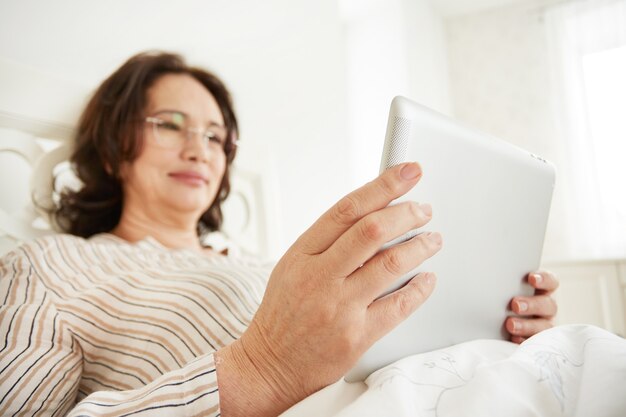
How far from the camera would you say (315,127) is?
6.55 ft

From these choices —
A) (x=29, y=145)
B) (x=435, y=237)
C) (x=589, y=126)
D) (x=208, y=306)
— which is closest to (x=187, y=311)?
(x=208, y=306)

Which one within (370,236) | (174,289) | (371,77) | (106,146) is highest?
(371,77)

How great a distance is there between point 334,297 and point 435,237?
4.8 inches

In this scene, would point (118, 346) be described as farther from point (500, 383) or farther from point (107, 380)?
point (500, 383)

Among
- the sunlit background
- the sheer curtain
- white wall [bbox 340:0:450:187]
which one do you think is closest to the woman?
the sunlit background

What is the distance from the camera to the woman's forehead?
1.04 metres

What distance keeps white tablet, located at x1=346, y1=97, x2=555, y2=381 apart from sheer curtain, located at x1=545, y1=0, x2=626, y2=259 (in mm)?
2796

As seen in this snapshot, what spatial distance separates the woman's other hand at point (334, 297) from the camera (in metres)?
0.40

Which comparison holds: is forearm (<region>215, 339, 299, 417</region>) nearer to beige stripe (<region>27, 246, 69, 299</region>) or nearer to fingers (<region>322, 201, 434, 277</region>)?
fingers (<region>322, 201, 434, 277</region>)

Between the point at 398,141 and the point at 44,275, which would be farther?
the point at 44,275

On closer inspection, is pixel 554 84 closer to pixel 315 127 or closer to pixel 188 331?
pixel 315 127

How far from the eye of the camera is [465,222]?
513mm

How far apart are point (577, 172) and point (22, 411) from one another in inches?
133

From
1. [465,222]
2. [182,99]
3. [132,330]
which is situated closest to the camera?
[465,222]
